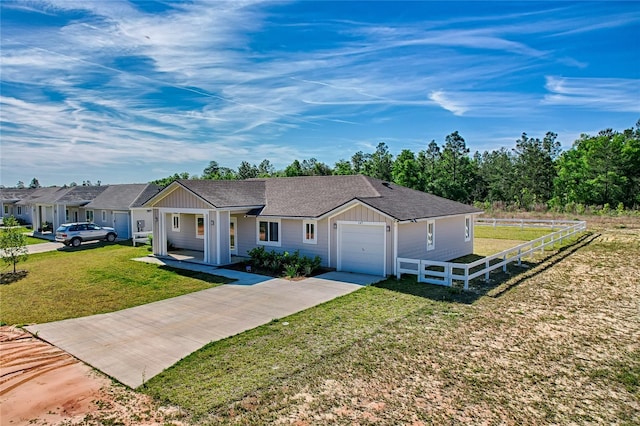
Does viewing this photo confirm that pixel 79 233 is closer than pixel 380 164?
Yes

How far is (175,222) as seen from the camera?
2422cm

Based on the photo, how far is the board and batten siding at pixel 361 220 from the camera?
15609 mm

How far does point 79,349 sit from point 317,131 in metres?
36.4

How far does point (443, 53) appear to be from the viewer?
56.7ft

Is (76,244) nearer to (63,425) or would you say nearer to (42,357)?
(42,357)

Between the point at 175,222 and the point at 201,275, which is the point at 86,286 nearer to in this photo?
the point at 201,275

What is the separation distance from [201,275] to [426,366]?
11468 mm

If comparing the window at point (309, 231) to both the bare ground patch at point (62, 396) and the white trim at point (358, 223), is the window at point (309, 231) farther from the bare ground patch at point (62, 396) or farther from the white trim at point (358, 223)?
the bare ground patch at point (62, 396)

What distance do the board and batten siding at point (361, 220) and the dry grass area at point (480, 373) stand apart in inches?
174

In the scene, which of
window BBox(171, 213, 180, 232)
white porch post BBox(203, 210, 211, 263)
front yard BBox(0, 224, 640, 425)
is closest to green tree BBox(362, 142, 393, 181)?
window BBox(171, 213, 180, 232)

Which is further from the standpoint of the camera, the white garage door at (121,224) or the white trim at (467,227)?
the white garage door at (121,224)

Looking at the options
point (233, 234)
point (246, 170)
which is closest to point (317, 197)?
point (233, 234)

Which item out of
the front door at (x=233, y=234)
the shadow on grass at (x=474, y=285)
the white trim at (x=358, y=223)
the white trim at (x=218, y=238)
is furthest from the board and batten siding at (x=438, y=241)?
the front door at (x=233, y=234)

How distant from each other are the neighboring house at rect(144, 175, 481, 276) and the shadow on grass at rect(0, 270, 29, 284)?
5973 millimetres
